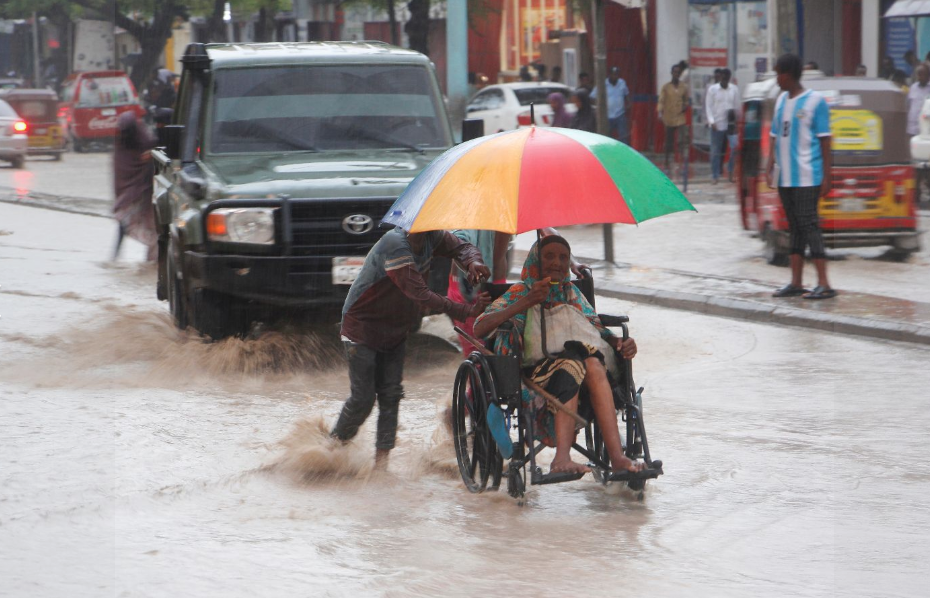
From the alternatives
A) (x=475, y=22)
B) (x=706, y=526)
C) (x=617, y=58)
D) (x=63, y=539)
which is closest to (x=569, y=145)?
(x=706, y=526)

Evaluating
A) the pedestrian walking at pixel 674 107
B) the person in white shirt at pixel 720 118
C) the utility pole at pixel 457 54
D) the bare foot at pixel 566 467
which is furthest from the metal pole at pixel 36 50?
the bare foot at pixel 566 467

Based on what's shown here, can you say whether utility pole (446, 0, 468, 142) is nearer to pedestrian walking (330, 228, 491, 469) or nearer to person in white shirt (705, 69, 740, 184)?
person in white shirt (705, 69, 740, 184)

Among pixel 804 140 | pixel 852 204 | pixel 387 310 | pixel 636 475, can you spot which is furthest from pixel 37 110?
pixel 636 475

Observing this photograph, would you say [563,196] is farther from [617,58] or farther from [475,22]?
[475,22]

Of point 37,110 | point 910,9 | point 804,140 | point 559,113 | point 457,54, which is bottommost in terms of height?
point 804,140

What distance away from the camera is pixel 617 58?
29922 millimetres

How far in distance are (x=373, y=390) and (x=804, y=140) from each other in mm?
5874

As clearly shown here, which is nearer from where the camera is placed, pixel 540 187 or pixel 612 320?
pixel 540 187

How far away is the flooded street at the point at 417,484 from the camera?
5.09 meters

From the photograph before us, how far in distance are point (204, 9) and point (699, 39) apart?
18793 mm

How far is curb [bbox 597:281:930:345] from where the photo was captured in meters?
9.90

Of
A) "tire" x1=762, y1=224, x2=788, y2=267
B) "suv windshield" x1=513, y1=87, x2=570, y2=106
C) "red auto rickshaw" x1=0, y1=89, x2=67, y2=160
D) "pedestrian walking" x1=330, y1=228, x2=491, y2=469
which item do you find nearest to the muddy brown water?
"pedestrian walking" x1=330, y1=228, x2=491, y2=469

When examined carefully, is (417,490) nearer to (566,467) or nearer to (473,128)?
(566,467)

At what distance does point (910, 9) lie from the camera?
20656 mm
